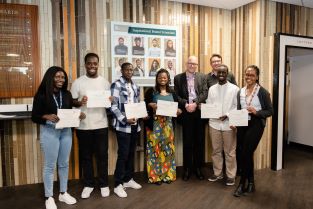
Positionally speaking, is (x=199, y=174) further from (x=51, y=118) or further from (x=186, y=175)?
(x=51, y=118)

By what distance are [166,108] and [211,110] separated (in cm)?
59

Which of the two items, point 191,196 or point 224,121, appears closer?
point 191,196

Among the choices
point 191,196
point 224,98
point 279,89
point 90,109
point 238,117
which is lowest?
point 191,196

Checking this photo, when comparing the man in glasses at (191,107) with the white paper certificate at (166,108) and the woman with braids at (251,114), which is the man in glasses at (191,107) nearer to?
the white paper certificate at (166,108)

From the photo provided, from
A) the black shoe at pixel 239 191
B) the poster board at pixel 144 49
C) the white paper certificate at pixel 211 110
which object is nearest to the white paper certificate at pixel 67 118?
the poster board at pixel 144 49

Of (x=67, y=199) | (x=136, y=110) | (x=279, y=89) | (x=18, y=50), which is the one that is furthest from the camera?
(x=279, y=89)

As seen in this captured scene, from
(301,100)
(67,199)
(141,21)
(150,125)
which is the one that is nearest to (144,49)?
(141,21)

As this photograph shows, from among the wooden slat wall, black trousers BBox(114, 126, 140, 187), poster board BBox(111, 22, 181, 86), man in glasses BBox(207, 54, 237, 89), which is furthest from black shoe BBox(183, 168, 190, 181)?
poster board BBox(111, 22, 181, 86)

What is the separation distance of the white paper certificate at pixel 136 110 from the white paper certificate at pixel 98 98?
0.23m

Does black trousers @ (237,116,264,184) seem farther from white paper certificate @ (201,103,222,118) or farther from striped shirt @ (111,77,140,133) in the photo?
striped shirt @ (111,77,140,133)

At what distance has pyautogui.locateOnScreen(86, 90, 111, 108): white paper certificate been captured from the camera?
3055 millimetres

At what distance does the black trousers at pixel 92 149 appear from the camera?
3146mm

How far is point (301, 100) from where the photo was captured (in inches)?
225

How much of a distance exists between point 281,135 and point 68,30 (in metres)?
3.56
